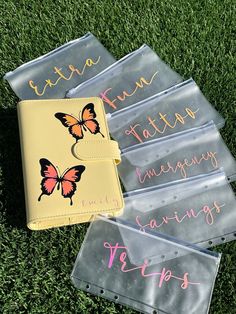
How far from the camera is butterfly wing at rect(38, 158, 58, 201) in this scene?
1.54 meters

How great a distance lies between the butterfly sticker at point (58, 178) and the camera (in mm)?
1547

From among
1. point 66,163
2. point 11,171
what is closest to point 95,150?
point 66,163

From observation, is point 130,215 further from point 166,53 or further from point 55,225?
point 166,53

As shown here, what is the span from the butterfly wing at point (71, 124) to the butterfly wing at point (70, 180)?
0.12 meters

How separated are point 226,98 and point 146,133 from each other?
1.25 ft

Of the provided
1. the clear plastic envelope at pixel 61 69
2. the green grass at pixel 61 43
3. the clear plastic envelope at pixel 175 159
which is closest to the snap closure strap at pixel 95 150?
the clear plastic envelope at pixel 175 159

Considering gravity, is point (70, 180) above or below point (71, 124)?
below

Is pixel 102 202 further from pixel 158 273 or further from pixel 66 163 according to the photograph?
pixel 158 273

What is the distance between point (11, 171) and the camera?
67.4 inches

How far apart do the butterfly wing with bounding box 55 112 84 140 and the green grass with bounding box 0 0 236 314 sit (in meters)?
0.22

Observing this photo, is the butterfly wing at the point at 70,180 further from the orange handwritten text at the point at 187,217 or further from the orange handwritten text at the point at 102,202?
the orange handwritten text at the point at 187,217

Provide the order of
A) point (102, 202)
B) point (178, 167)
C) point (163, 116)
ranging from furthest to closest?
point (163, 116)
point (178, 167)
point (102, 202)

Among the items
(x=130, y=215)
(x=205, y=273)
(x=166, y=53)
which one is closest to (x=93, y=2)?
(x=166, y=53)

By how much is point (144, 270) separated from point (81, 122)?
55cm
